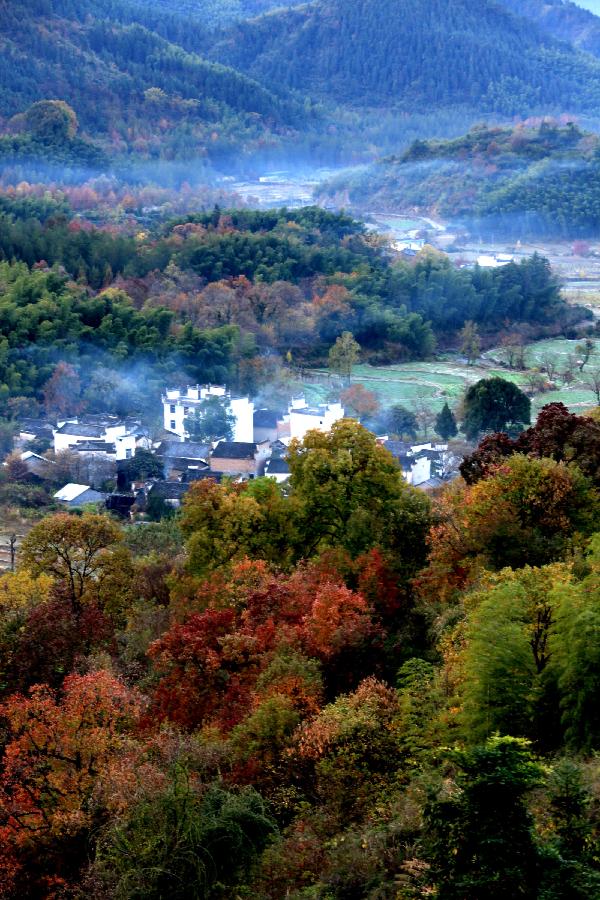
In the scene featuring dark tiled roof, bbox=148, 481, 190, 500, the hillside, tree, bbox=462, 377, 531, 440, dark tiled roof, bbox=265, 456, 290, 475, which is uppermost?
the hillside

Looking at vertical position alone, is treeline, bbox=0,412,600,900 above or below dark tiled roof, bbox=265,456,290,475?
above

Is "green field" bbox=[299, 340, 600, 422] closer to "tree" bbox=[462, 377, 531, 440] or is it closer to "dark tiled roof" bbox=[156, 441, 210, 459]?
"tree" bbox=[462, 377, 531, 440]

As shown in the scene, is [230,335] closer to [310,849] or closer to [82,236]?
[82,236]

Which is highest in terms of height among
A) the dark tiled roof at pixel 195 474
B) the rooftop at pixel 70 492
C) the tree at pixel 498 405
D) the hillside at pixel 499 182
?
the hillside at pixel 499 182

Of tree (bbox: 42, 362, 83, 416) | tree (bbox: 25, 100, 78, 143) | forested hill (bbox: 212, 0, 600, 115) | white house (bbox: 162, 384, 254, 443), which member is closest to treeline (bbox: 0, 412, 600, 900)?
white house (bbox: 162, 384, 254, 443)

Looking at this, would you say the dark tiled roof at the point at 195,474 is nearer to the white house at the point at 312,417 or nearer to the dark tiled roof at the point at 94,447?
the dark tiled roof at the point at 94,447

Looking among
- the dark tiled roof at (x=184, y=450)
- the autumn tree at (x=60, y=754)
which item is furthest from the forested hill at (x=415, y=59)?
the autumn tree at (x=60, y=754)
